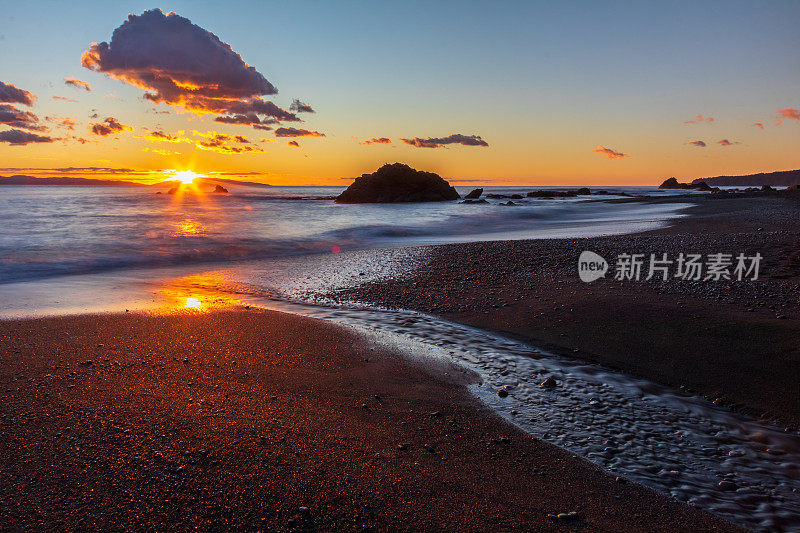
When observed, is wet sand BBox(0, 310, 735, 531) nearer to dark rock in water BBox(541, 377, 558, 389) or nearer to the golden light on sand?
dark rock in water BBox(541, 377, 558, 389)

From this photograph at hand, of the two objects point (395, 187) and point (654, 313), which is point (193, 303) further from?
point (395, 187)

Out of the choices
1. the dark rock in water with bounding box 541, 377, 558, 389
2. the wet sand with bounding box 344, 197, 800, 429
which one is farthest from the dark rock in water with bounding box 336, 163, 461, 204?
the dark rock in water with bounding box 541, 377, 558, 389

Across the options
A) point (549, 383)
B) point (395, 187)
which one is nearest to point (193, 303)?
point (549, 383)

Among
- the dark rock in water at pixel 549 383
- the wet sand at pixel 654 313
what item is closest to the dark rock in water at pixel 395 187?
the wet sand at pixel 654 313

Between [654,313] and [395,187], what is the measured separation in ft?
216

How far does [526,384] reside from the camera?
16.9ft

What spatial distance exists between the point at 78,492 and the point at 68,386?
2.12m

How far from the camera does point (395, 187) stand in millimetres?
71562

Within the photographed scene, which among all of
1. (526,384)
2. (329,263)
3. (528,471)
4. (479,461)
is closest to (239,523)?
(479,461)

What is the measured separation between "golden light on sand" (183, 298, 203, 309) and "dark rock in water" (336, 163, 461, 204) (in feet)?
201

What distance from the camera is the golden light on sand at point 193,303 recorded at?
335 inches

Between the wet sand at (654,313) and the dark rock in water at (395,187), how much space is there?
59.1 meters

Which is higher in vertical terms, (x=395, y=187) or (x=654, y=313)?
(x=395, y=187)

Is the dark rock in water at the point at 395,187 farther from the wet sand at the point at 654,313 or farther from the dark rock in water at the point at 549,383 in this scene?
the dark rock in water at the point at 549,383
